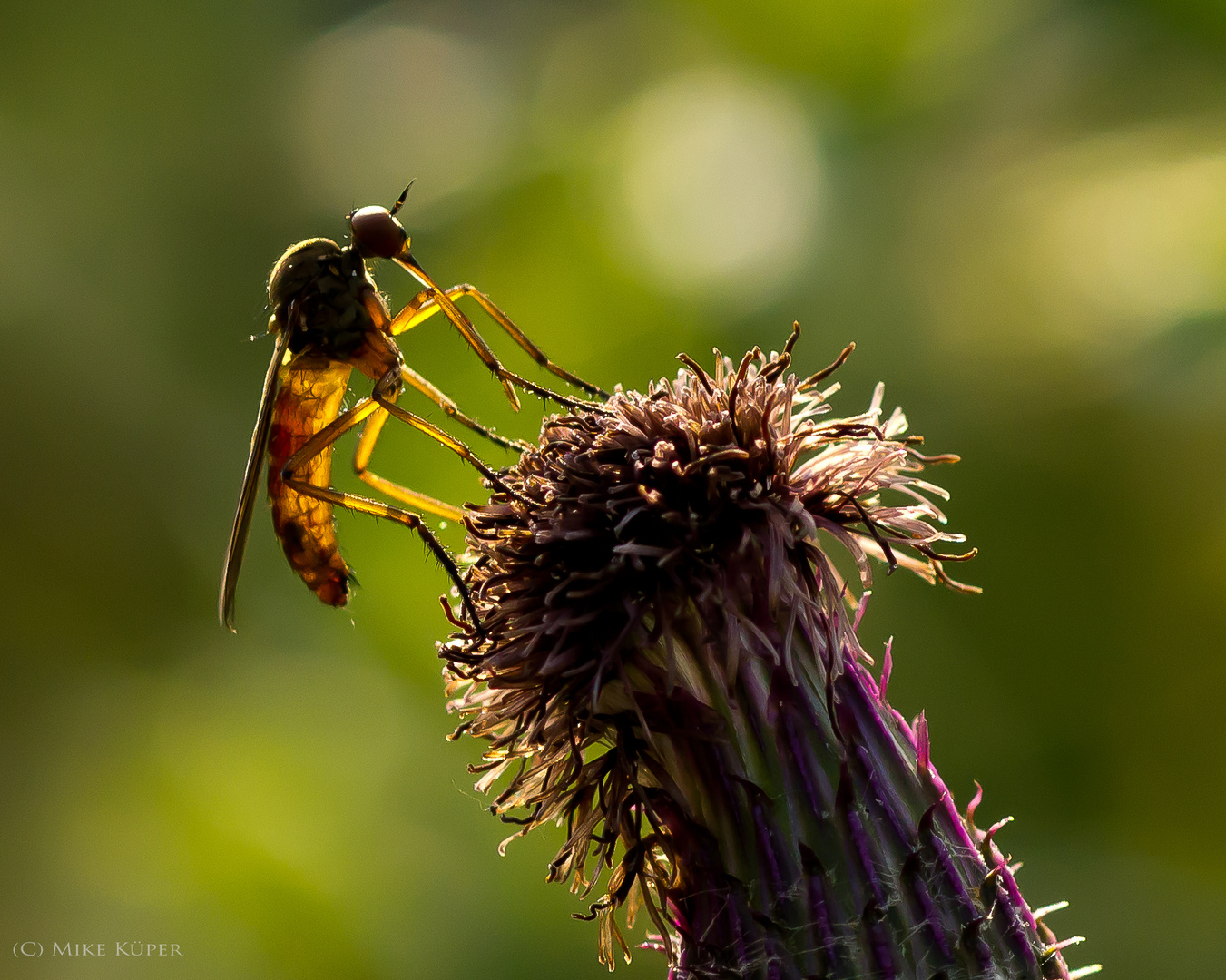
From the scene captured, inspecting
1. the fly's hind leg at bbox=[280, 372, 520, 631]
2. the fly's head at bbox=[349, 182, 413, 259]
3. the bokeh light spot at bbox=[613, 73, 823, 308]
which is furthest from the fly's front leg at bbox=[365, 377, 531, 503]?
the bokeh light spot at bbox=[613, 73, 823, 308]

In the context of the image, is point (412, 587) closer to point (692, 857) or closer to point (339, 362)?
point (339, 362)

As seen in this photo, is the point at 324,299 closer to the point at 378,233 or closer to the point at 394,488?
the point at 378,233

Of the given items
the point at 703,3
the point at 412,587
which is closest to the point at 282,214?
the point at 703,3

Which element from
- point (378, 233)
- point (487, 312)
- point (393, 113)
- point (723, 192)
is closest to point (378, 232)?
point (378, 233)

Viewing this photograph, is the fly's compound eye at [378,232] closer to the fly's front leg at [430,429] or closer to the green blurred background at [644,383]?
the fly's front leg at [430,429]

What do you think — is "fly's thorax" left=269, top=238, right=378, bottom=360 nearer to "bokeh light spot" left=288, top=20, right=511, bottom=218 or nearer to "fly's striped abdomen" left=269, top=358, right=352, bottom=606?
"fly's striped abdomen" left=269, top=358, right=352, bottom=606
